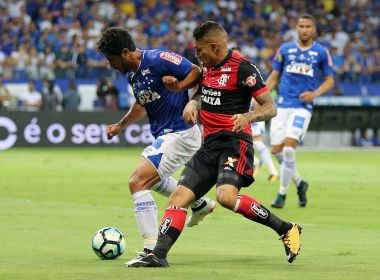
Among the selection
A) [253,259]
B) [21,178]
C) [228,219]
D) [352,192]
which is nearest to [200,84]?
[253,259]

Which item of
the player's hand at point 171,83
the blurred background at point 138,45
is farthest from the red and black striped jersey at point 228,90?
the blurred background at point 138,45

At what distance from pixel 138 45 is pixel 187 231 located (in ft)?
65.9

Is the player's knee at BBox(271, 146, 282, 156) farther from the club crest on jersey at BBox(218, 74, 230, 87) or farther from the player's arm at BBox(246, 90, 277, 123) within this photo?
the player's arm at BBox(246, 90, 277, 123)

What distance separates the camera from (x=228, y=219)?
1329 centimetres

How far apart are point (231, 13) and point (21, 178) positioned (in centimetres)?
1885

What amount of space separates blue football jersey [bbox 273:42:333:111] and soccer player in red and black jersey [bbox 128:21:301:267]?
6231mm

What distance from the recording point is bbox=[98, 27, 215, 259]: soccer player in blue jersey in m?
9.38

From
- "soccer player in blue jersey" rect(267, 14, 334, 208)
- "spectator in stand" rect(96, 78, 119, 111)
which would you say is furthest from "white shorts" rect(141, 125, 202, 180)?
"spectator in stand" rect(96, 78, 119, 111)

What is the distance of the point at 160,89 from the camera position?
10.1 metres

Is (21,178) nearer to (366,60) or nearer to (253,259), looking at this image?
(253,259)

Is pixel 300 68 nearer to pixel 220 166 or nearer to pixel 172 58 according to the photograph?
pixel 172 58

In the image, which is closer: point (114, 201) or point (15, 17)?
point (114, 201)

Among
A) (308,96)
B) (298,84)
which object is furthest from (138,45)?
(308,96)

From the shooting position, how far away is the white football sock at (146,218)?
9305 millimetres
